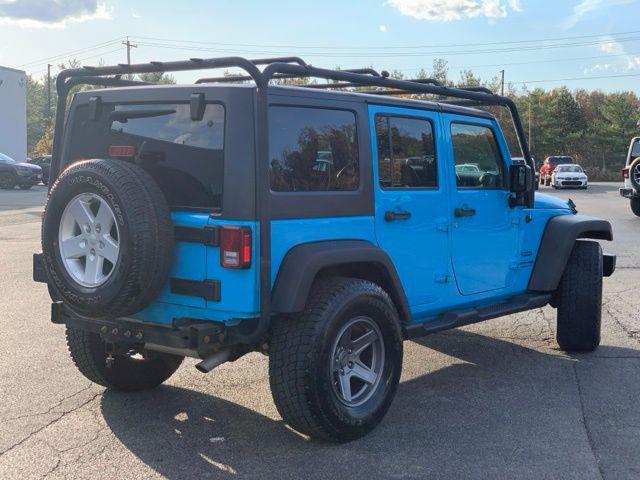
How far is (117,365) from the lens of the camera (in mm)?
4855

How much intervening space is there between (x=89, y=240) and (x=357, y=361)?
65.5 inches

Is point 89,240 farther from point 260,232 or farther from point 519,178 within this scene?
point 519,178

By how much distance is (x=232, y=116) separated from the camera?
150 inches

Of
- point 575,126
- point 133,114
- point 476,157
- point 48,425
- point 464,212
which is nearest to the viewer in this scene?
point 133,114

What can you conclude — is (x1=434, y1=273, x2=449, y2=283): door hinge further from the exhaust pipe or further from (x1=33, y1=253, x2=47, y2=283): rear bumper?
(x1=33, y1=253, x2=47, y2=283): rear bumper

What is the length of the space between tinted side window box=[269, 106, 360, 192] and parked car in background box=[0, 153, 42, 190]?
2907 cm

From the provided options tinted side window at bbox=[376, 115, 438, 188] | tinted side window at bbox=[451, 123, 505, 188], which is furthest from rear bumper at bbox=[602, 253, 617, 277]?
tinted side window at bbox=[376, 115, 438, 188]

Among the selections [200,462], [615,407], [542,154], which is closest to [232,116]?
[200,462]

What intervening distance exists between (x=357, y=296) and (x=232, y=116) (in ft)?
3.93

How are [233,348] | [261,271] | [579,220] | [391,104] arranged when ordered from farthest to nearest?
1. [579,220]
2. [391,104]
3. [233,348]
4. [261,271]

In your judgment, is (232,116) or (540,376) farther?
(540,376)

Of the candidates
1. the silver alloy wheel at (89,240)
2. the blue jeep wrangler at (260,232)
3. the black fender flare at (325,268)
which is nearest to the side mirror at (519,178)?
the blue jeep wrangler at (260,232)

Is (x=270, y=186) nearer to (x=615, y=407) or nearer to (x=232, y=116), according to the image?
(x=232, y=116)

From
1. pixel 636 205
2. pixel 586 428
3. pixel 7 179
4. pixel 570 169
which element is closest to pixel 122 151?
pixel 586 428
